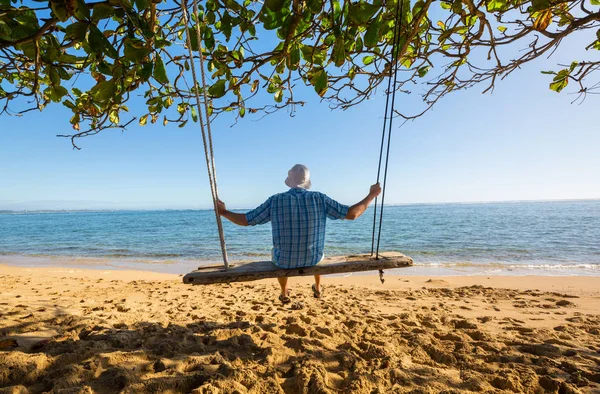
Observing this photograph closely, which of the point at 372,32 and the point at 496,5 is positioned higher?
the point at 496,5

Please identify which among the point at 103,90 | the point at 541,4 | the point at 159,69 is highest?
the point at 541,4

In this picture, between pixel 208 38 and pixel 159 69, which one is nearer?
pixel 159 69

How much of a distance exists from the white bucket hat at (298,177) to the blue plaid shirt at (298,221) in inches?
5.0

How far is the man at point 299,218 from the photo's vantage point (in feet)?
8.61

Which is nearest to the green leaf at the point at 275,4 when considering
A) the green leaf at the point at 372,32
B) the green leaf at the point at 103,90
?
the green leaf at the point at 372,32

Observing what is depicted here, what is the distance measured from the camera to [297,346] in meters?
2.38

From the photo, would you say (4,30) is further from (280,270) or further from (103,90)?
(280,270)

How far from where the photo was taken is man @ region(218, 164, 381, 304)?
2.62 m

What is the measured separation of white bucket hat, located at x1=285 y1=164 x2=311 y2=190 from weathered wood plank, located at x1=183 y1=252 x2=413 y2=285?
2.38ft

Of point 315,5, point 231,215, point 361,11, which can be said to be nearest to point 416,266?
point 231,215

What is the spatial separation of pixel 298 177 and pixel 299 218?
0.40 metres

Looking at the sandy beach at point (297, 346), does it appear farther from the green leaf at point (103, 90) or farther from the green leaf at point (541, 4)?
the green leaf at point (541, 4)

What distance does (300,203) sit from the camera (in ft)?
8.68

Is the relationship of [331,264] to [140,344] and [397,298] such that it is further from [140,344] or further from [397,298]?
[397,298]
